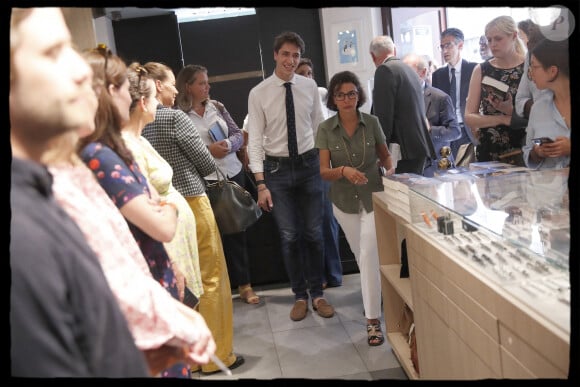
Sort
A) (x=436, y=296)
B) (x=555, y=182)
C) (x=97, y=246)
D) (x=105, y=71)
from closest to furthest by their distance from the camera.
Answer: (x=97, y=246), (x=105, y=71), (x=555, y=182), (x=436, y=296)

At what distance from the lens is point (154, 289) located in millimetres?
1073

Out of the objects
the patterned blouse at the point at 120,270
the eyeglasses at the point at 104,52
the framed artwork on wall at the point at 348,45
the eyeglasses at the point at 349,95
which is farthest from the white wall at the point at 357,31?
the patterned blouse at the point at 120,270

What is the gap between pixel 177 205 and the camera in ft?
6.08

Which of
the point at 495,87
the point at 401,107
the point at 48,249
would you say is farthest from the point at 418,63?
the point at 48,249

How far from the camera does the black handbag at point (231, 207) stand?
9.32ft

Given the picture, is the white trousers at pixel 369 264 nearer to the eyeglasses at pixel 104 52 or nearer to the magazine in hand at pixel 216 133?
the magazine in hand at pixel 216 133

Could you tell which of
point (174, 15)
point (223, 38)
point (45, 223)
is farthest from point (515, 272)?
point (223, 38)

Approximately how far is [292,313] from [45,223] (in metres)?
2.64

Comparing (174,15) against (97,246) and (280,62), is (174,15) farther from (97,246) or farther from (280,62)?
(97,246)

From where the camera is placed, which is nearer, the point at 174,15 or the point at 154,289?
the point at 154,289

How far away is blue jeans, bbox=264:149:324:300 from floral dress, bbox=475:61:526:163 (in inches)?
37.2

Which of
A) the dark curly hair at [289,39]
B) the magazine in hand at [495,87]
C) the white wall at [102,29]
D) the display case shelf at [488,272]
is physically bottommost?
the display case shelf at [488,272]

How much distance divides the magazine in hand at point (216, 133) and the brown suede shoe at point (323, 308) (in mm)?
1031

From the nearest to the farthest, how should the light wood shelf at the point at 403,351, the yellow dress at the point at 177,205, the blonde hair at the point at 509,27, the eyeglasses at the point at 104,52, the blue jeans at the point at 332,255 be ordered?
the eyeglasses at the point at 104,52 → the yellow dress at the point at 177,205 → the blonde hair at the point at 509,27 → the light wood shelf at the point at 403,351 → the blue jeans at the point at 332,255
